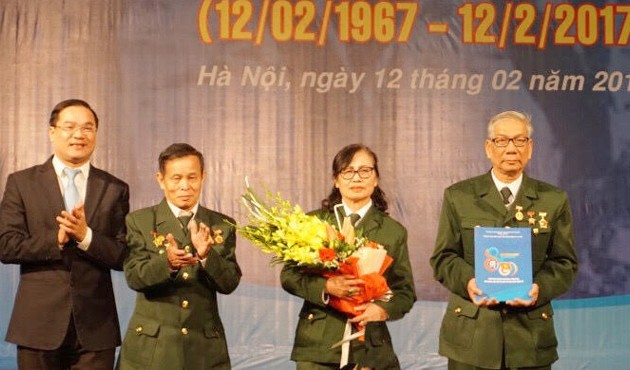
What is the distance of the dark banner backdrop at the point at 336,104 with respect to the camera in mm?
5418

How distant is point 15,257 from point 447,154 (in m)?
2.53

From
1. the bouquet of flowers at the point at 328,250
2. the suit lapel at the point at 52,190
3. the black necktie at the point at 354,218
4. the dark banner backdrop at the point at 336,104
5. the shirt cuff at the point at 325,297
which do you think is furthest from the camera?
the dark banner backdrop at the point at 336,104

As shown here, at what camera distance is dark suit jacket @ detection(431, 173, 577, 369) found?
3869 mm

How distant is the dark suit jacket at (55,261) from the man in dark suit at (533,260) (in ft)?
4.62

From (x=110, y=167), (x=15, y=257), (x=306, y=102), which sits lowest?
(x=15, y=257)

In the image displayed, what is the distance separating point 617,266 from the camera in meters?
5.50

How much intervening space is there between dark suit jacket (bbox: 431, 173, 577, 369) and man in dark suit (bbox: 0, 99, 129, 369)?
1400 mm

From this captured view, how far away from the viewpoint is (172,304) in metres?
3.92

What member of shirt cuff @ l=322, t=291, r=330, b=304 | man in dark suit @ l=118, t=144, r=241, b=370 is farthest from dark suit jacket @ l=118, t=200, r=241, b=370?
shirt cuff @ l=322, t=291, r=330, b=304

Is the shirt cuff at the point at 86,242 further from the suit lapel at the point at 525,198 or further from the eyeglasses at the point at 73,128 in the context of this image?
the suit lapel at the point at 525,198

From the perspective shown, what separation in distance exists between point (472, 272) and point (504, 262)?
0.13 m

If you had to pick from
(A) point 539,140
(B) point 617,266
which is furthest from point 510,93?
(B) point 617,266

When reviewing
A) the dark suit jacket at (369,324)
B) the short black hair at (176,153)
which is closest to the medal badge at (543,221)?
the dark suit jacket at (369,324)

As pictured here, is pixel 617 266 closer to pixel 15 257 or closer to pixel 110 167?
pixel 110 167
